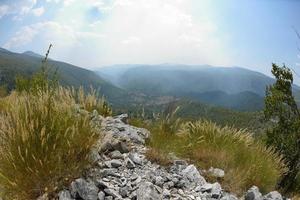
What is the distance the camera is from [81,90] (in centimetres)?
955

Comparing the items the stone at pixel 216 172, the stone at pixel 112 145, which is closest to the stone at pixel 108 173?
the stone at pixel 112 145

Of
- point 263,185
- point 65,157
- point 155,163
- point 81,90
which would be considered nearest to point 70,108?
point 65,157

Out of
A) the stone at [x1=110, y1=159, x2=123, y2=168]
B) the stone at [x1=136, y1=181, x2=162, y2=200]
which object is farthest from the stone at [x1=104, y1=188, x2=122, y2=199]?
the stone at [x1=110, y1=159, x2=123, y2=168]

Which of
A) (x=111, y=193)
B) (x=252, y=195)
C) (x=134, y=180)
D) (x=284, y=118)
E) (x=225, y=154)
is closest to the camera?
(x=111, y=193)

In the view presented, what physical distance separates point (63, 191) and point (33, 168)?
538mm

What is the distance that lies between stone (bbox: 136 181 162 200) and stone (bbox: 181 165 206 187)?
0.96 metres

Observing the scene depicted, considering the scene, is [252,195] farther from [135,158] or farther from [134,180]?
[134,180]

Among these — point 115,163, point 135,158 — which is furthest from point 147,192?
point 135,158

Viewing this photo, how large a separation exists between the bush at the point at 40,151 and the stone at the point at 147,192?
0.93 m

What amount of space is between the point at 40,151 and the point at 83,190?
2.76 feet

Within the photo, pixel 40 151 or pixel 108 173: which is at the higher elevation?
pixel 40 151

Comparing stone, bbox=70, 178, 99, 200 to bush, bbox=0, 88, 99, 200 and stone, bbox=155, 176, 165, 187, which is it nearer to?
bush, bbox=0, 88, 99, 200

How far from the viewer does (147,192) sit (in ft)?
21.1

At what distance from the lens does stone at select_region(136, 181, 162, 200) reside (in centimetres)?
636
